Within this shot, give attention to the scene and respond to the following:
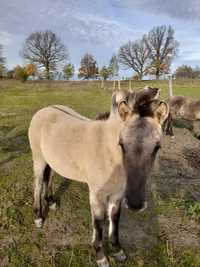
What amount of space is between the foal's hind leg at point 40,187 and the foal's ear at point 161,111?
1.94m

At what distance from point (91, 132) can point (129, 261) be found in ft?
5.05

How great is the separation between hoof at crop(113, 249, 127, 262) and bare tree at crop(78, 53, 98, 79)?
170ft

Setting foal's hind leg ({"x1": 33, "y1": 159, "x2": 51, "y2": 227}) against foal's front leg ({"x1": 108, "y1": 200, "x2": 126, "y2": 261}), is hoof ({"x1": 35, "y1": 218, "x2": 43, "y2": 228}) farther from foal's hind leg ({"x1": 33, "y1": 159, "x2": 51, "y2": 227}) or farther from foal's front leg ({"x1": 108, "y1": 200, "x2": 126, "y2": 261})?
foal's front leg ({"x1": 108, "y1": 200, "x2": 126, "y2": 261})

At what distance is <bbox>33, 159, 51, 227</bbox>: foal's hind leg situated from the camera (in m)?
3.22

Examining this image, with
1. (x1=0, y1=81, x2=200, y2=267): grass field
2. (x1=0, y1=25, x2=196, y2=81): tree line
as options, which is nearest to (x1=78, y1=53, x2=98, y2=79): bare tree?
(x1=0, y1=25, x2=196, y2=81): tree line

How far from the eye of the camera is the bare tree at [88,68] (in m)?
53.8

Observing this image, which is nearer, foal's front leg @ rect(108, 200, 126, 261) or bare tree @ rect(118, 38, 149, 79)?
foal's front leg @ rect(108, 200, 126, 261)

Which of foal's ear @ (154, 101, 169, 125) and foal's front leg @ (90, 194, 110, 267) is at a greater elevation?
foal's ear @ (154, 101, 169, 125)

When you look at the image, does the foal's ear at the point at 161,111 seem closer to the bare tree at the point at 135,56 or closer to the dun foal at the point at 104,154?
the dun foal at the point at 104,154

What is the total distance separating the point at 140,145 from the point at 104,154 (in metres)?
0.66

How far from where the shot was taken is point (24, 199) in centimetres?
374

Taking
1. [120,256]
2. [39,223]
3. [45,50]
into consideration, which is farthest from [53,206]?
[45,50]

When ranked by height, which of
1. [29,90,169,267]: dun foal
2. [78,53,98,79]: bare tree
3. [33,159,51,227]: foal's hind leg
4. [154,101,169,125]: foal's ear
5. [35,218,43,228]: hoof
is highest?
[78,53,98,79]: bare tree

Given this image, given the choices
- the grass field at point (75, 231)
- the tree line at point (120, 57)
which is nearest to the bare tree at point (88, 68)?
the tree line at point (120, 57)
